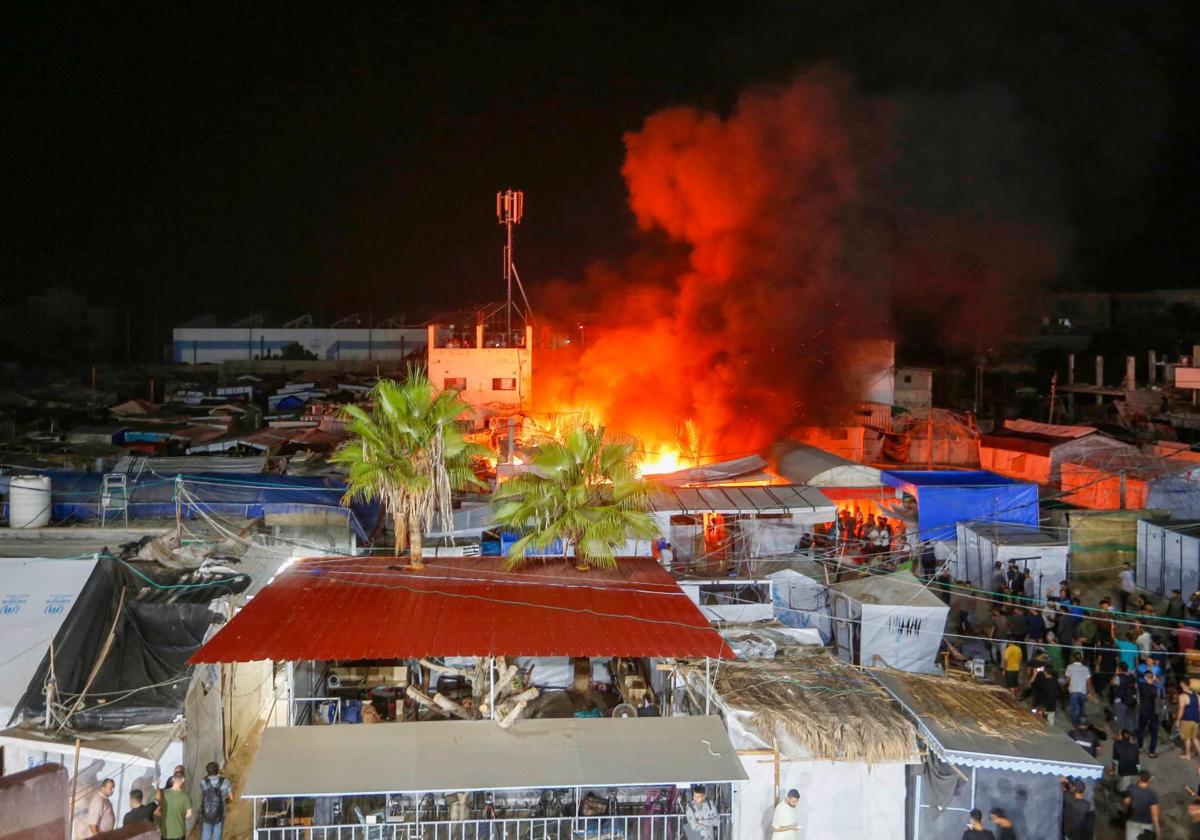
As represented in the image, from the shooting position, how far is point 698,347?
34.7 metres

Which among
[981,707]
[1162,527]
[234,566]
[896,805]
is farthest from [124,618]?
[1162,527]

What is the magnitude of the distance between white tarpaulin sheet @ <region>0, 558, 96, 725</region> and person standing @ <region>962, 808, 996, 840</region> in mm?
9342

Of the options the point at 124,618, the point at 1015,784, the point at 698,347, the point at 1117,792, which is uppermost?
the point at 698,347

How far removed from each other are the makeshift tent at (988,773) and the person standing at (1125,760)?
1629 millimetres

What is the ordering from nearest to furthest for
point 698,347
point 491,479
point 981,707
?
point 981,707 → point 491,479 → point 698,347

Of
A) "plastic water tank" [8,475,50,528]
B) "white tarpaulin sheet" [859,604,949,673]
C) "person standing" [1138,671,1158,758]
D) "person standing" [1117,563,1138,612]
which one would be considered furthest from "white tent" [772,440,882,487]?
"plastic water tank" [8,475,50,528]

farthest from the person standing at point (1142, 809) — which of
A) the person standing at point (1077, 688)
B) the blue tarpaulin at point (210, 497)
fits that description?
the blue tarpaulin at point (210, 497)

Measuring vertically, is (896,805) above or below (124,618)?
below

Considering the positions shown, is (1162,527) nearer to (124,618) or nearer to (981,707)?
(981,707)

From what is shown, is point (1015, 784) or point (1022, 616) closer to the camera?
point (1015, 784)

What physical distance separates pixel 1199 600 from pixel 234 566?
589 inches

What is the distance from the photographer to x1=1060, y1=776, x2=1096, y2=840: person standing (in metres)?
8.61

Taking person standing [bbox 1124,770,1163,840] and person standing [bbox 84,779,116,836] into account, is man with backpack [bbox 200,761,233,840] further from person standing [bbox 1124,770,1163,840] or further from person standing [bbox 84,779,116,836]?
person standing [bbox 1124,770,1163,840]

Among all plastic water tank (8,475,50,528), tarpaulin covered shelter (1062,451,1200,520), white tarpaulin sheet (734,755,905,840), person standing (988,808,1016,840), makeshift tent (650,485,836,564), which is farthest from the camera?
tarpaulin covered shelter (1062,451,1200,520)
